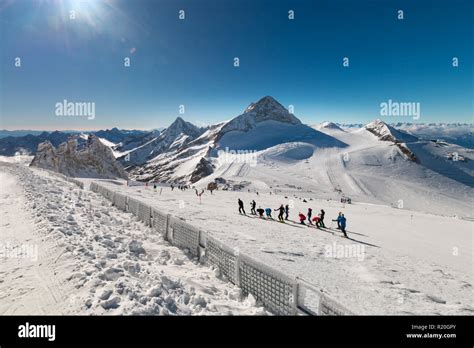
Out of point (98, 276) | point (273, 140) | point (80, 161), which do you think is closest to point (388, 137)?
point (273, 140)

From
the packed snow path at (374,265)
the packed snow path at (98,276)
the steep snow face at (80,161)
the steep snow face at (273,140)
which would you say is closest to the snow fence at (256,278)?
the packed snow path at (98,276)

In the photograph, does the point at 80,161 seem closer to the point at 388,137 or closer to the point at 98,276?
the point at 98,276

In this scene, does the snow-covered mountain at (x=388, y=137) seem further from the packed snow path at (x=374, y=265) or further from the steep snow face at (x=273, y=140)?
the packed snow path at (x=374, y=265)

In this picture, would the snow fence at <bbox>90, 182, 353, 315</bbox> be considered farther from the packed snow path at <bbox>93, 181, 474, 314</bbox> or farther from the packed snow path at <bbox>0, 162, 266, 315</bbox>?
the packed snow path at <bbox>93, 181, 474, 314</bbox>

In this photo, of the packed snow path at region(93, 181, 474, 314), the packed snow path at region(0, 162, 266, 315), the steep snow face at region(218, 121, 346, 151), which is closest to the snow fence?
the packed snow path at region(0, 162, 266, 315)

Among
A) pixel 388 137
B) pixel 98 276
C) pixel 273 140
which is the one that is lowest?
pixel 98 276
